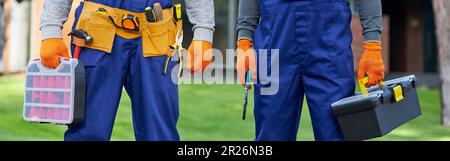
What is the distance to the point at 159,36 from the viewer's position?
3607 mm

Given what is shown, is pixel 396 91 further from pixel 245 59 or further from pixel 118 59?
pixel 118 59

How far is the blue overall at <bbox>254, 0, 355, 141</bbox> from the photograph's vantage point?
3.61 metres

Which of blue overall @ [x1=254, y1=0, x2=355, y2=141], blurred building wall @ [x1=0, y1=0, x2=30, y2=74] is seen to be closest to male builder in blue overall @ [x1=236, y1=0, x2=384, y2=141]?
blue overall @ [x1=254, y1=0, x2=355, y2=141]

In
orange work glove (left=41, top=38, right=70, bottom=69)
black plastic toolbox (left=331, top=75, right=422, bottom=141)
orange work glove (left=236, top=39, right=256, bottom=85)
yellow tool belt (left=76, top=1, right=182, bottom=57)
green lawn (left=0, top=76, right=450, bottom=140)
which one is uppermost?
yellow tool belt (left=76, top=1, right=182, bottom=57)

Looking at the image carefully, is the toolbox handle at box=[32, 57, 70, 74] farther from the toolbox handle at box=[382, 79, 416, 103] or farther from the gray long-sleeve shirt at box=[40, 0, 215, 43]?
the toolbox handle at box=[382, 79, 416, 103]

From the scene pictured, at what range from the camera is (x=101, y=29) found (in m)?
3.55

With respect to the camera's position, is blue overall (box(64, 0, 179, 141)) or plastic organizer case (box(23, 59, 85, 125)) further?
blue overall (box(64, 0, 179, 141))

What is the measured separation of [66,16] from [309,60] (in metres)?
1.23

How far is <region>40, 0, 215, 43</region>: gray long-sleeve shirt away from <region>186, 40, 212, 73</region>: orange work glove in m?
0.03

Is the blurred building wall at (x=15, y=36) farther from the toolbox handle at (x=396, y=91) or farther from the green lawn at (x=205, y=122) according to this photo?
the toolbox handle at (x=396, y=91)

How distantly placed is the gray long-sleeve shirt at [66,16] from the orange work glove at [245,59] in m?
0.24

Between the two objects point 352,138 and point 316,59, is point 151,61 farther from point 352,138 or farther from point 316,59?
point 352,138

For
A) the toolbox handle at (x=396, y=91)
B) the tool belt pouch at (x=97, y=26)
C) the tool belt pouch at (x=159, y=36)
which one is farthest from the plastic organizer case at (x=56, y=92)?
the toolbox handle at (x=396, y=91)

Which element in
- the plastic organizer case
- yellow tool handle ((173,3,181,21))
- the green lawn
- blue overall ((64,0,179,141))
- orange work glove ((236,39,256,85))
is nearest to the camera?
the plastic organizer case
